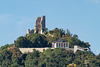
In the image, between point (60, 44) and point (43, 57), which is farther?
point (60, 44)

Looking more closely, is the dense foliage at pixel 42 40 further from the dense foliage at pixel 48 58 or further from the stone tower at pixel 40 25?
the stone tower at pixel 40 25

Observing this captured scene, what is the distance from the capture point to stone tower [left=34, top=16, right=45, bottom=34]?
181 metres

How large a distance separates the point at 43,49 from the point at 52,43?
19.5 ft

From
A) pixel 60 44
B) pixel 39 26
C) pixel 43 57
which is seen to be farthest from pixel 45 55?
pixel 39 26

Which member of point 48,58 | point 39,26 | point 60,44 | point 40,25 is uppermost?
point 40,25

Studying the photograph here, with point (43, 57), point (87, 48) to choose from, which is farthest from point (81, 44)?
point (43, 57)

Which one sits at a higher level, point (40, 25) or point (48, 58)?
point (40, 25)

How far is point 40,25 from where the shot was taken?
600 ft

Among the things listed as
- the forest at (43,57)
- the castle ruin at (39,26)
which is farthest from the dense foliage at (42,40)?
the castle ruin at (39,26)

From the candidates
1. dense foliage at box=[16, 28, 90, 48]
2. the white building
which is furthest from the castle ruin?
the white building

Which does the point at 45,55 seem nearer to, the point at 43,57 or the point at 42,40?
the point at 43,57

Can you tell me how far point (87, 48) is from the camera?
158125 mm

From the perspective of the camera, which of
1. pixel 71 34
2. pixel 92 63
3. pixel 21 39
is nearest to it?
pixel 92 63

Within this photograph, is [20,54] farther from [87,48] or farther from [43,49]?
[87,48]
